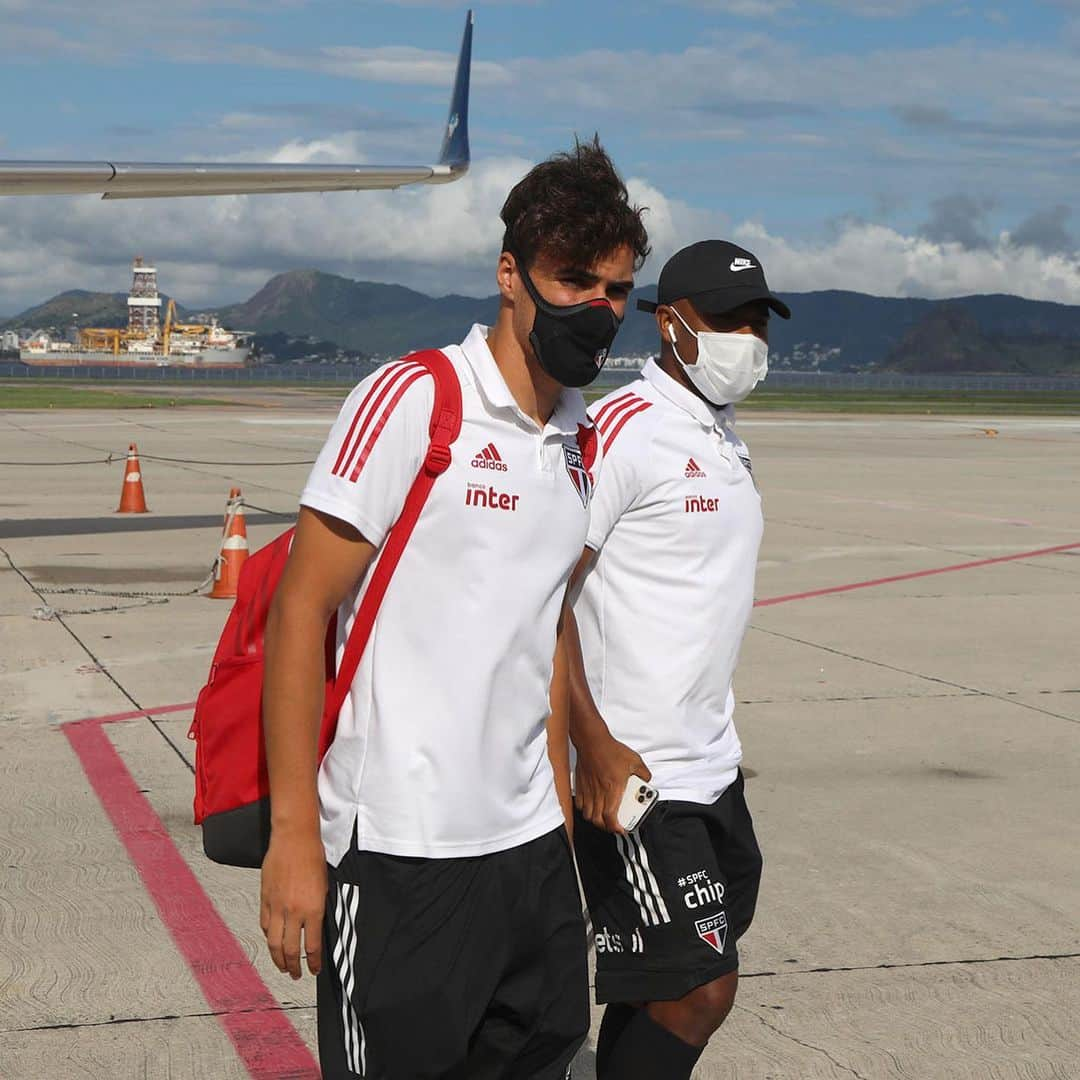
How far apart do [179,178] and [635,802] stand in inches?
669

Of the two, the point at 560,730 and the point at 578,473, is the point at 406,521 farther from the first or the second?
the point at 560,730

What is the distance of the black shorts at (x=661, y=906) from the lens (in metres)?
3.51

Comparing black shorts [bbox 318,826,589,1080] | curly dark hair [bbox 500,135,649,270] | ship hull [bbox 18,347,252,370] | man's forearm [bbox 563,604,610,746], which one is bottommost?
ship hull [bbox 18,347,252,370]

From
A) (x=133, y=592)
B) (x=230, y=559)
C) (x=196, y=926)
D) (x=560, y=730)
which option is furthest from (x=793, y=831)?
(x=133, y=592)

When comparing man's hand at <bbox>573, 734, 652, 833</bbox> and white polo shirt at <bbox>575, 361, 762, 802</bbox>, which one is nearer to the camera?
man's hand at <bbox>573, 734, 652, 833</bbox>

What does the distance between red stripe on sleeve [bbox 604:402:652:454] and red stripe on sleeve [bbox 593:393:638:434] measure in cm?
3

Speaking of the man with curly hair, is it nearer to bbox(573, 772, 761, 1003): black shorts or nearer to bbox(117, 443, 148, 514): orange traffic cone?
bbox(573, 772, 761, 1003): black shorts

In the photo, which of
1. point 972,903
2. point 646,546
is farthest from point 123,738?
point 646,546

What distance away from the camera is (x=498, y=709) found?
274 cm

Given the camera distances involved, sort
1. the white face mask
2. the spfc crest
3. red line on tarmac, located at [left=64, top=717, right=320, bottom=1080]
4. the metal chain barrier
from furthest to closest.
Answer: the metal chain barrier → red line on tarmac, located at [left=64, top=717, right=320, bottom=1080] → the white face mask → the spfc crest

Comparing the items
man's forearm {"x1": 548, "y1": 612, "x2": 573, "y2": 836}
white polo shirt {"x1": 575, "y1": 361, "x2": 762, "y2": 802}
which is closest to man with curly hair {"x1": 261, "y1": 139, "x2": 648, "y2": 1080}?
man's forearm {"x1": 548, "y1": 612, "x2": 573, "y2": 836}

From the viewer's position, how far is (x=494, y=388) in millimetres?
2760

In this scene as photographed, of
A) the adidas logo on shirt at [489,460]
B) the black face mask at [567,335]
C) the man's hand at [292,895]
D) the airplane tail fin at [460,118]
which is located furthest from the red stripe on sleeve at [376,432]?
the airplane tail fin at [460,118]

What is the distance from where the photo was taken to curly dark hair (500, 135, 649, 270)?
2826mm
